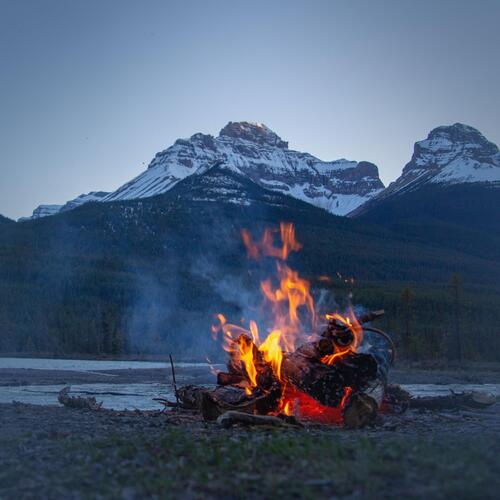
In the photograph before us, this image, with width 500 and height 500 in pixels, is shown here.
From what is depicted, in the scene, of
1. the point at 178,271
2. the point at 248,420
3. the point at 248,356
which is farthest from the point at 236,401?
the point at 178,271

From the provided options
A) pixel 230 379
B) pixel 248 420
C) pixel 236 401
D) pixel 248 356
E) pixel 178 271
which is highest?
pixel 178 271

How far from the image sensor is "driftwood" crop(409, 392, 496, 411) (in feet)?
55.4

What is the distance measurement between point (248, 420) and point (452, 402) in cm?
706

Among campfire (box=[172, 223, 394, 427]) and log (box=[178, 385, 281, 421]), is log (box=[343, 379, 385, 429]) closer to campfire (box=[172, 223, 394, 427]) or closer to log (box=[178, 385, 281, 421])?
campfire (box=[172, 223, 394, 427])

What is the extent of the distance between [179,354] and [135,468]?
247 feet

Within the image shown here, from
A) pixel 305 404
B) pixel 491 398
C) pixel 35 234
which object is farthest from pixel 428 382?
pixel 35 234

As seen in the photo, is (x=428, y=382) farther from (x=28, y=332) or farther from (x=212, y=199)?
(x=212, y=199)

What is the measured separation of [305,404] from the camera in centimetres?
1475

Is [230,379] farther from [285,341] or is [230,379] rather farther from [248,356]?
[285,341]

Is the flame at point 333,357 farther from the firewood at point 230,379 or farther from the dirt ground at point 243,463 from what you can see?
the firewood at point 230,379

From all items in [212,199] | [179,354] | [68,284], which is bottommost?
[179,354]

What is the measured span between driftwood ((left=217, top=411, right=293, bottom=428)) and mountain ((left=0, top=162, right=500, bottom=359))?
163 feet

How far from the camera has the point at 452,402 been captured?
666 inches

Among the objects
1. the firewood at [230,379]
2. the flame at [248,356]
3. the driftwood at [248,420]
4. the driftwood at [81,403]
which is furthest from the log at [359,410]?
the driftwood at [81,403]
